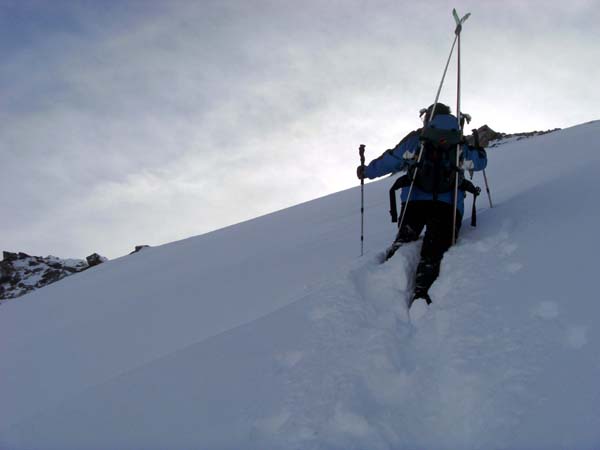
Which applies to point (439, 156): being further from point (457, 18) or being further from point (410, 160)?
point (457, 18)

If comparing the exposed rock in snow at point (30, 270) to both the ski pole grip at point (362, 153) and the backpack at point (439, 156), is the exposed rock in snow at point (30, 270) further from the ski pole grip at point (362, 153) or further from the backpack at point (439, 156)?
the backpack at point (439, 156)

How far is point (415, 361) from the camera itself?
2.90 meters

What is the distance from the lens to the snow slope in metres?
2.40

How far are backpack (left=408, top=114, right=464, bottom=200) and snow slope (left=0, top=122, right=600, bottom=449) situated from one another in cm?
60

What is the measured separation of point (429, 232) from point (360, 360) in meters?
1.59

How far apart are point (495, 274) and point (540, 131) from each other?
2461 centimetres

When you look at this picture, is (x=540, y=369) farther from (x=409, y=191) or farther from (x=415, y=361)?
(x=409, y=191)

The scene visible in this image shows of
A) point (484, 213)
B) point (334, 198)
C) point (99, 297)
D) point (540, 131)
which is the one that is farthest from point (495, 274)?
point (540, 131)

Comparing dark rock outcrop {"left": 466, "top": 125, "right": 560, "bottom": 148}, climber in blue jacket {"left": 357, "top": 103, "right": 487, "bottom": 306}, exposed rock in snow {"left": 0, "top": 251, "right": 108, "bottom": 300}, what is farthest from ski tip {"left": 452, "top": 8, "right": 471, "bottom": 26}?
exposed rock in snow {"left": 0, "top": 251, "right": 108, "bottom": 300}

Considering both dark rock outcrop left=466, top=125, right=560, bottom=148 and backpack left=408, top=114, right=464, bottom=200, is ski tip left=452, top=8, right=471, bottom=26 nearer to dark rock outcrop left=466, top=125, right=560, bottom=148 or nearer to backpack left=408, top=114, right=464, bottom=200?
backpack left=408, top=114, right=464, bottom=200

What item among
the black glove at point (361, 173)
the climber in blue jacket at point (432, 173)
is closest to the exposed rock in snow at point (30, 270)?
the black glove at point (361, 173)

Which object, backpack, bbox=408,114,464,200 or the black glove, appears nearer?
backpack, bbox=408,114,464,200

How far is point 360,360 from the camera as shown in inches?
115

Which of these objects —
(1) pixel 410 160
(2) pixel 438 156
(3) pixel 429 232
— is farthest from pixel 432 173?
(3) pixel 429 232
